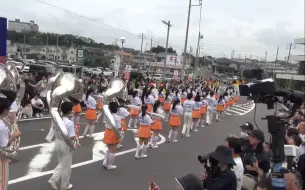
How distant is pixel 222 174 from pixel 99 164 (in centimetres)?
556

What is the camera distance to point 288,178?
159 inches

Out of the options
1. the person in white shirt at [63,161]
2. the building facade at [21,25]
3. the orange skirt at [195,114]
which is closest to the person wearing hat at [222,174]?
the person in white shirt at [63,161]

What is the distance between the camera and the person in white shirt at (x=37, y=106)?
48.8 ft

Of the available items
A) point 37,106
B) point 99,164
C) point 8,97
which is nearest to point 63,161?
point 8,97

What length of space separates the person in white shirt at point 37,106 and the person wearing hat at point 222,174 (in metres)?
12.1

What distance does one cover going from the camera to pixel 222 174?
4129 mm

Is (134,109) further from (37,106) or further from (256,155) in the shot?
(256,155)

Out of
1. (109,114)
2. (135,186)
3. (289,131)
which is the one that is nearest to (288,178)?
(289,131)

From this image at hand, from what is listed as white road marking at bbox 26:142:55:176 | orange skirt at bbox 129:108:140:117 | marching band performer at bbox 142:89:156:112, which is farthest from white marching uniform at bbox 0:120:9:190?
marching band performer at bbox 142:89:156:112

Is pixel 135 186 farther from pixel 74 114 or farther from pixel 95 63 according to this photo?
pixel 95 63

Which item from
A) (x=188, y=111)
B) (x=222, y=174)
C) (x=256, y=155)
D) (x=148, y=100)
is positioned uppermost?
(x=222, y=174)

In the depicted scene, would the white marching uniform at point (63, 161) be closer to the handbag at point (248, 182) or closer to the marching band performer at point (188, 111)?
the handbag at point (248, 182)

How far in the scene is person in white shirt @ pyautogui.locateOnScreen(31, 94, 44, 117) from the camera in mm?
14875

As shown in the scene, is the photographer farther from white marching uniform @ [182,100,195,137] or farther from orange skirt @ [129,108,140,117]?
orange skirt @ [129,108,140,117]
